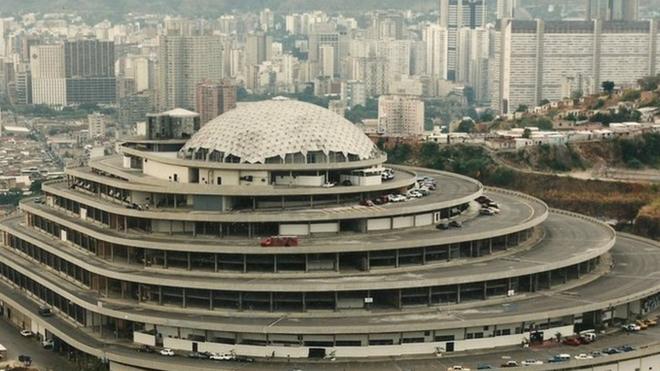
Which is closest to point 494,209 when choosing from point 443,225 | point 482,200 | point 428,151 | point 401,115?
point 482,200

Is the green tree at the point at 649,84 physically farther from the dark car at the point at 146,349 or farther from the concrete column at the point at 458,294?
the dark car at the point at 146,349

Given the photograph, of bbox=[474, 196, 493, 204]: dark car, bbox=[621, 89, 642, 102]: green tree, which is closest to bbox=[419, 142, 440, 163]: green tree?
bbox=[621, 89, 642, 102]: green tree

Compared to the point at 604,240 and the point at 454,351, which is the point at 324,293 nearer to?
the point at 454,351

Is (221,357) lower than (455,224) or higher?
lower

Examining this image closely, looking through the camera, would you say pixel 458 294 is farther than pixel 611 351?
Yes

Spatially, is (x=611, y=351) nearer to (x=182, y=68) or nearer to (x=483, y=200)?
(x=483, y=200)

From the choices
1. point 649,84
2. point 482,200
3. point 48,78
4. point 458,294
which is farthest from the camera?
point 48,78

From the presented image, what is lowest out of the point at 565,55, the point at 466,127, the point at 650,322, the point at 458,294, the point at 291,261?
the point at 650,322

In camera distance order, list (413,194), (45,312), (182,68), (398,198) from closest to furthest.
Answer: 1. (45,312)
2. (398,198)
3. (413,194)
4. (182,68)
